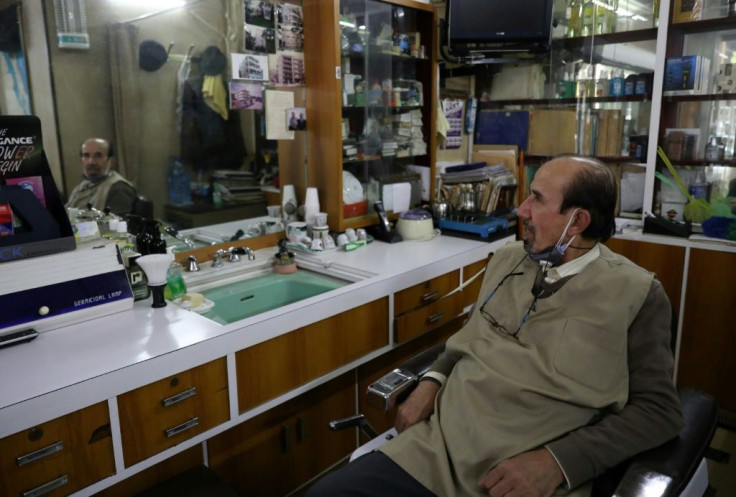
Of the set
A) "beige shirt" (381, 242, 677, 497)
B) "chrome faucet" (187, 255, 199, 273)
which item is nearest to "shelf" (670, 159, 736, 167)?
"beige shirt" (381, 242, 677, 497)

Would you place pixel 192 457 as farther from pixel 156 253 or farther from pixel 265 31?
pixel 265 31

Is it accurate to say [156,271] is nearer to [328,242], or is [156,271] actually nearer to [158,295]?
[158,295]

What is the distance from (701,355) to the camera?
262 cm

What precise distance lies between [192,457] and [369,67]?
6.24ft

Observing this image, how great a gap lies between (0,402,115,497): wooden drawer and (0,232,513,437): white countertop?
0.04 meters

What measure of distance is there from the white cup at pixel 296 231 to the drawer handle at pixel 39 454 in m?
1.31

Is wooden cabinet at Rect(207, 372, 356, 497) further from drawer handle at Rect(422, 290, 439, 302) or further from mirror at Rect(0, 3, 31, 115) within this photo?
mirror at Rect(0, 3, 31, 115)

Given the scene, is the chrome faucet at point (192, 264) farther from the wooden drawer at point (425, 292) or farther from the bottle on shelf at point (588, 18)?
the bottle on shelf at point (588, 18)

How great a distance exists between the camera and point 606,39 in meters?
3.27

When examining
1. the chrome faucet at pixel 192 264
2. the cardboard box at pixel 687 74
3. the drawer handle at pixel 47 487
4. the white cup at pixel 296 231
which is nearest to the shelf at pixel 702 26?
the cardboard box at pixel 687 74

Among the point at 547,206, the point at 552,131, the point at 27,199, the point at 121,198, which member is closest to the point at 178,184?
the point at 121,198

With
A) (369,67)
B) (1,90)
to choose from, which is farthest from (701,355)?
(1,90)

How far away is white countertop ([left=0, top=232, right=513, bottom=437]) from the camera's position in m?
1.22

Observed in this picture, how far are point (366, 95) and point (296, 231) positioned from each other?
0.78 meters
